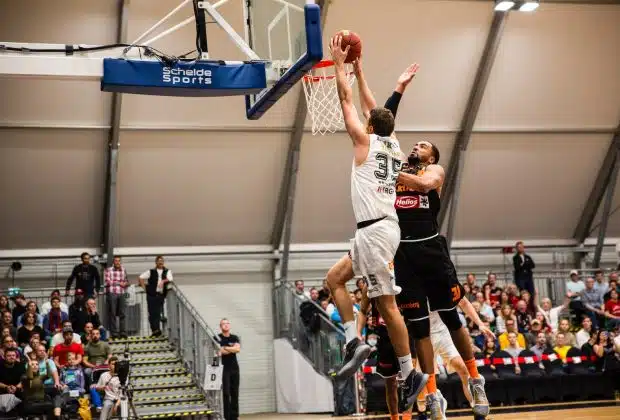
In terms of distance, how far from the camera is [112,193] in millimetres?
21453

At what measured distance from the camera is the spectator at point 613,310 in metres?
21.0

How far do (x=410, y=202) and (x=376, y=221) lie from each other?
1.16 metres

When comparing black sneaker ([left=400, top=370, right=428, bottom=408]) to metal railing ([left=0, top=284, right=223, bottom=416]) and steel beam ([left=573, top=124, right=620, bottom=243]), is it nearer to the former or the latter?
metal railing ([left=0, top=284, right=223, bottom=416])

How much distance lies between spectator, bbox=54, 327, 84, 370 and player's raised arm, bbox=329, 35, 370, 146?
11.2m

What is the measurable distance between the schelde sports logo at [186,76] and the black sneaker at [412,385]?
480cm

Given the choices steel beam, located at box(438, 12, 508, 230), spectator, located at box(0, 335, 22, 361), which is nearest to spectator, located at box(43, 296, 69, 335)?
spectator, located at box(0, 335, 22, 361)

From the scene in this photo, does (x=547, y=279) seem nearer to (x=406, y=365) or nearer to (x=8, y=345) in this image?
(x=8, y=345)

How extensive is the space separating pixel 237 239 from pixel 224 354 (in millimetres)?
6285

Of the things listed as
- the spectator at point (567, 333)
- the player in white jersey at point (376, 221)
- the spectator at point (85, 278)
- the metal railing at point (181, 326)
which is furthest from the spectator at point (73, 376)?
the player in white jersey at point (376, 221)

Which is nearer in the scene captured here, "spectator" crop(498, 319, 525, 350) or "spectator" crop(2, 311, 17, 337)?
"spectator" crop(2, 311, 17, 337)

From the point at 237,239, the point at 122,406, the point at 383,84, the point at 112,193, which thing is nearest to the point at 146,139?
the point at 112,193

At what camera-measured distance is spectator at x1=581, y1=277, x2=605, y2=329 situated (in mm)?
21672

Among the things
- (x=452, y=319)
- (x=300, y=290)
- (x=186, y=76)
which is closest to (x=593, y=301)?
(x=300, y=290)

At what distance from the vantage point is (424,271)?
895 cm
